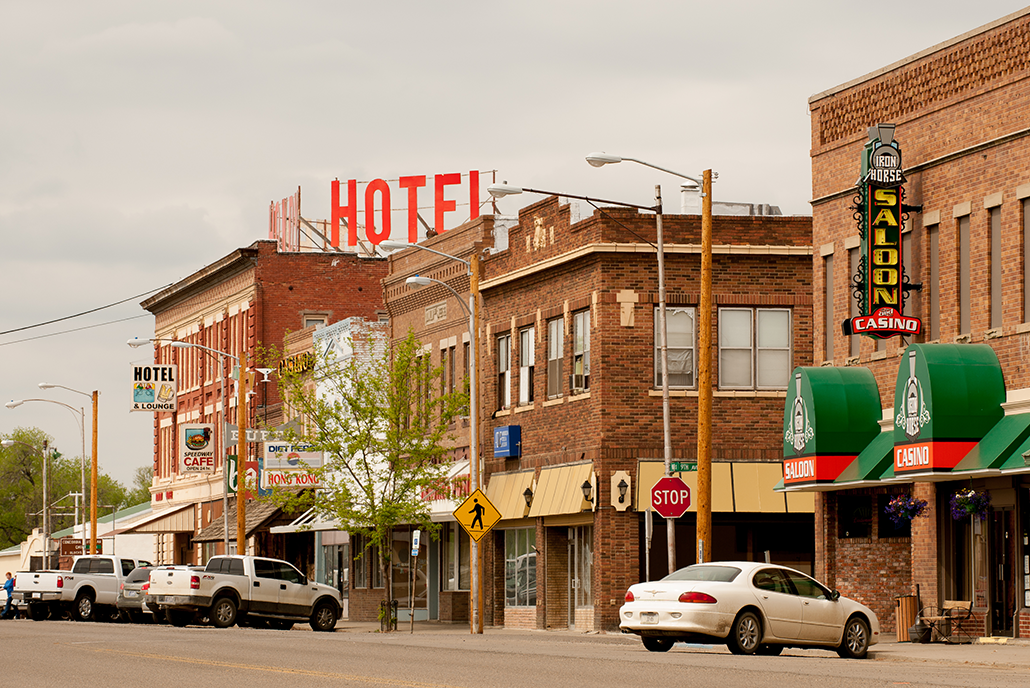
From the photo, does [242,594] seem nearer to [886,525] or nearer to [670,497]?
[670,497]

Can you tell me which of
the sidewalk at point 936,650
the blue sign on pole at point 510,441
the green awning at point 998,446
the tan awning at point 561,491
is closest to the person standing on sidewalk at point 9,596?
the blue sign on pole at point 510,441

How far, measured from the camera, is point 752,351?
37469 millimetres

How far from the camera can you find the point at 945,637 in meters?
A: 27.5

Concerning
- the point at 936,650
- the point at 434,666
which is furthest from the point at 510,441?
the point at 434,666

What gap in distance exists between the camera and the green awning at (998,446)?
1022 inches

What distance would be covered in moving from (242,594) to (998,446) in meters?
19.3

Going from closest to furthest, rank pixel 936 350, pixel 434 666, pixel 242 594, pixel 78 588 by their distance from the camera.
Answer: pixel 434 666 → pixel 936 350 → pixel 242 594 → pixel 78 588

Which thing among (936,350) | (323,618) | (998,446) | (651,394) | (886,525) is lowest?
(323,618)

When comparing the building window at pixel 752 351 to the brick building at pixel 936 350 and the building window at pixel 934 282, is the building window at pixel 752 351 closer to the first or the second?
the brick building at pixel 936 350

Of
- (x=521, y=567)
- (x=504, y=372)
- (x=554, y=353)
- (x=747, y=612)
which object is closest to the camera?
(x=747, y=612)

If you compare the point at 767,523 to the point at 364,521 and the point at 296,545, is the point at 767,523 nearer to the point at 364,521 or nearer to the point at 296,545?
the point at 364,521

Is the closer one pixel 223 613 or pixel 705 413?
pixel 705 413

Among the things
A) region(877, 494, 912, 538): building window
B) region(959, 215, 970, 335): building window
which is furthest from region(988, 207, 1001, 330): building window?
region(877, 494, 912, 538): building window

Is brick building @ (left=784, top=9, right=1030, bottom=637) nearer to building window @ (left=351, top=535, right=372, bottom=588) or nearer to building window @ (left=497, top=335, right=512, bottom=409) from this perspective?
building window @ (left=497, top=335, right=512, bottom=409)
